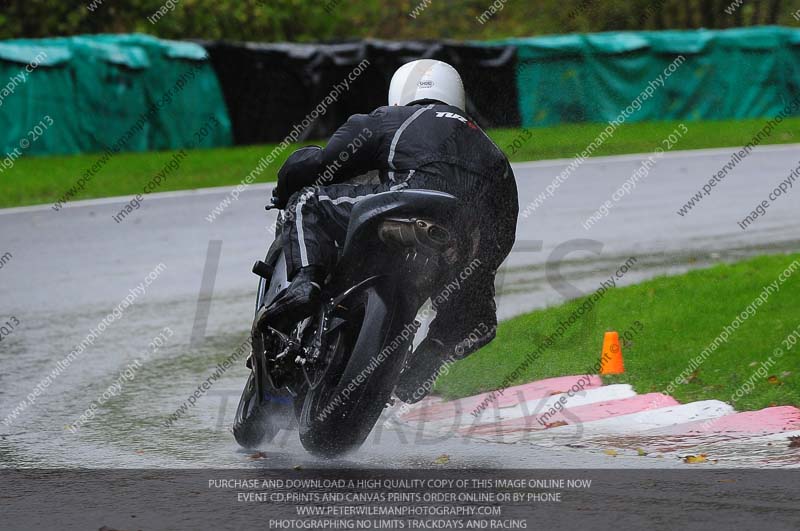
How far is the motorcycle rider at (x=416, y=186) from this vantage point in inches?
226

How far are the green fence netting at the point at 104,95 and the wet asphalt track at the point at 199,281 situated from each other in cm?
466

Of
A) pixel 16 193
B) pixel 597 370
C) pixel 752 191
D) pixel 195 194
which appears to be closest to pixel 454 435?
pixel 597 370

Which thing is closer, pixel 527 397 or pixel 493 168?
pixel 493 168

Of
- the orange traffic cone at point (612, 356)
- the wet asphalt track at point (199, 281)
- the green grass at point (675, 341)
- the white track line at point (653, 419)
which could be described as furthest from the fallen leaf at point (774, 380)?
the wet asphalt track at point (199, 281)

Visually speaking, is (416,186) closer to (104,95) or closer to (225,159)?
(225,159)

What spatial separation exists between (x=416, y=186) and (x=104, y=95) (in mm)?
16167

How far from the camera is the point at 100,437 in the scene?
22.5 ft

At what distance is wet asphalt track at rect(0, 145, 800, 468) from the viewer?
6457 mm

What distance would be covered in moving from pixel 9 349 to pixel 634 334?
13.5ft

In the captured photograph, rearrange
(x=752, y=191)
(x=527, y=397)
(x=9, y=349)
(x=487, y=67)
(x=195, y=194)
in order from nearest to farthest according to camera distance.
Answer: (x=527, y=397) < (x=9, y=349) < (x=752, y=191) < (x=195, y=194) < (x=487, y=67)

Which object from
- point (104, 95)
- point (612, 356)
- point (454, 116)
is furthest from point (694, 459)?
point (104, 95)

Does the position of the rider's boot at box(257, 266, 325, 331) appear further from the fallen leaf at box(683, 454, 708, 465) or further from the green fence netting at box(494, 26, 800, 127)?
the green fence netting at box(494, 26, 800, 127)

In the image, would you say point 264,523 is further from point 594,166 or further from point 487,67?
point 487,67

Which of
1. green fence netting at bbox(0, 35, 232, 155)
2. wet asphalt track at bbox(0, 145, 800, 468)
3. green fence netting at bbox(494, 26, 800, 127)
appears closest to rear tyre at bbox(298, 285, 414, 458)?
wet asphalt track at bbox(0, 145, 800, 468)
